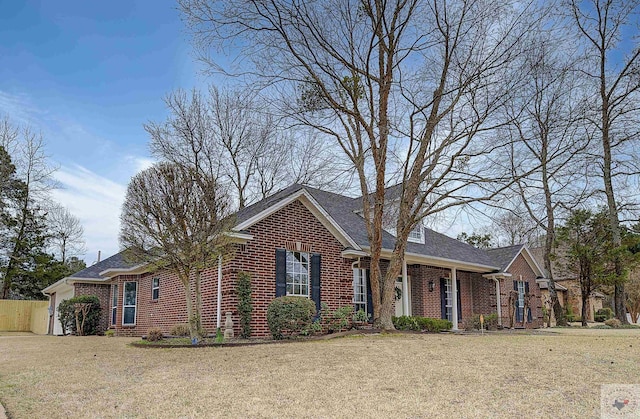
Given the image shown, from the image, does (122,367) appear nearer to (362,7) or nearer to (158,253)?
(158,253)

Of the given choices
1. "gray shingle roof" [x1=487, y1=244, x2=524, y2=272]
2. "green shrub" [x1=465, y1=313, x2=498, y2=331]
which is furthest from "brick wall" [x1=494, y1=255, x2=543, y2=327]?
"green shrub" [x1=465, y1=313, x2=498, y2=331]

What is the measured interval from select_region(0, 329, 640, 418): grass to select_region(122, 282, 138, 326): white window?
956 cm

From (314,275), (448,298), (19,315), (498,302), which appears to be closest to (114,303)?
(314,275)

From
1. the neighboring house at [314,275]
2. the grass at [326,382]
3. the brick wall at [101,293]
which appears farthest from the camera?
the brick wall at [101,293]

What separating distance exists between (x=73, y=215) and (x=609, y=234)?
3684cm

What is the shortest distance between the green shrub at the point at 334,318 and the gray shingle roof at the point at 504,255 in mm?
10536

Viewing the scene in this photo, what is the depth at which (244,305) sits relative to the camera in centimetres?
1331

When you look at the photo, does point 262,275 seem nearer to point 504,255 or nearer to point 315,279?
point 315,279

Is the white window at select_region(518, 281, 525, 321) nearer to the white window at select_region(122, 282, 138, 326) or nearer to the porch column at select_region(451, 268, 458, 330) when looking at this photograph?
the porch column at select_region(451, 268, 458, 330)

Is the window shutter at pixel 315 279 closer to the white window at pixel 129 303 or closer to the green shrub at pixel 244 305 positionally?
the green shrub at pixel 244 305

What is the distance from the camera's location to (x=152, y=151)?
741 inches

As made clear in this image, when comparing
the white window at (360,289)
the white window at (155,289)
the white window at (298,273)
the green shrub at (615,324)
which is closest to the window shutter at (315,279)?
the white window at (298,273)

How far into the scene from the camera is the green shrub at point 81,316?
21.2 metres

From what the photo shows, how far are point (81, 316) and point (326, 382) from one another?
17811mm
